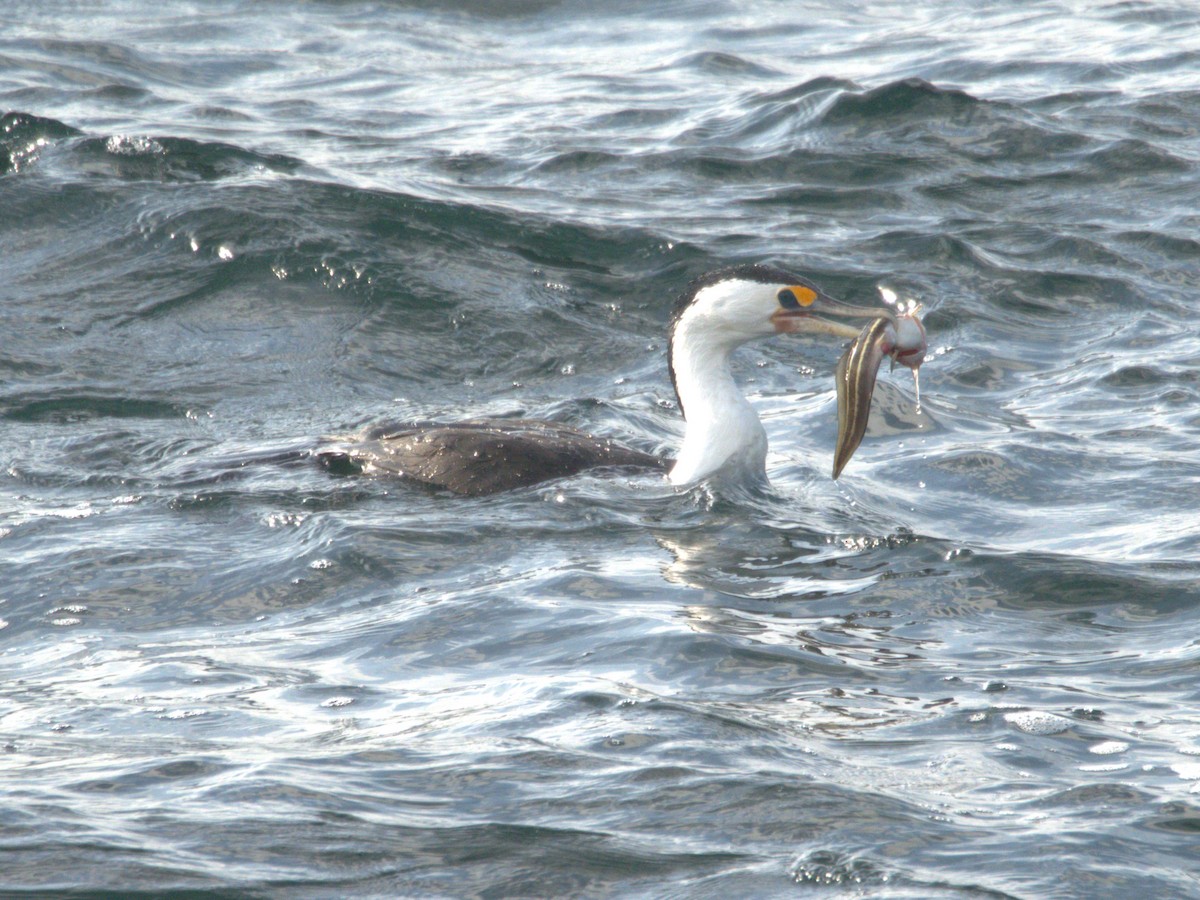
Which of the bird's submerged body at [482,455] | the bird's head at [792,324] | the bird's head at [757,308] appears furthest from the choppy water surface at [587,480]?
the bird's head at [757,308]

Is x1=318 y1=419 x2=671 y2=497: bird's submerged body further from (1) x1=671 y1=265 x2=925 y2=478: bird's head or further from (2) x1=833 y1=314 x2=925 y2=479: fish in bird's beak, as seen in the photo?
(2) x1=833 y1=314 x2=925 y2=479: fish in bird's beak

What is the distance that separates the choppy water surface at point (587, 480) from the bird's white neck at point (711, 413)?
9.1 inches

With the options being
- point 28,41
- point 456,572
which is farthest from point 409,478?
point 28,41

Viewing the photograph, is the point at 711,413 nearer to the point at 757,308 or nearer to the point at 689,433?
the point at 689,433

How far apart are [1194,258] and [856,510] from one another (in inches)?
171

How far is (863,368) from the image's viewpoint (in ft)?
22.8

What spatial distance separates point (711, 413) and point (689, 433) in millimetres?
135

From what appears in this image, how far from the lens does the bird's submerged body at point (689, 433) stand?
737 cm

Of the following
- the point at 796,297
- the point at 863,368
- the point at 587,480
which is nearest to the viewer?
the point at 863,368

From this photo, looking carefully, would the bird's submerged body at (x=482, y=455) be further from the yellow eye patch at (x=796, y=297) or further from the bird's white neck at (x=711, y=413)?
the yellow eye patch at (x=796, y=297)

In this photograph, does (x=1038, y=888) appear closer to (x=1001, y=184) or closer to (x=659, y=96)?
(x=1001, y=184)

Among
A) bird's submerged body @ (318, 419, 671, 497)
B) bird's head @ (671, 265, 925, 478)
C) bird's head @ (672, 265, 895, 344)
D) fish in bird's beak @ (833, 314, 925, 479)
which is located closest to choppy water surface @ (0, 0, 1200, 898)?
bird's submerged body @ (318, 419, 671, 497)

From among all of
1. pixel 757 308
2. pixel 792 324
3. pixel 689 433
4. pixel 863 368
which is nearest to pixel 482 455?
pixel 689 433

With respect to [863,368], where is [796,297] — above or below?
above
